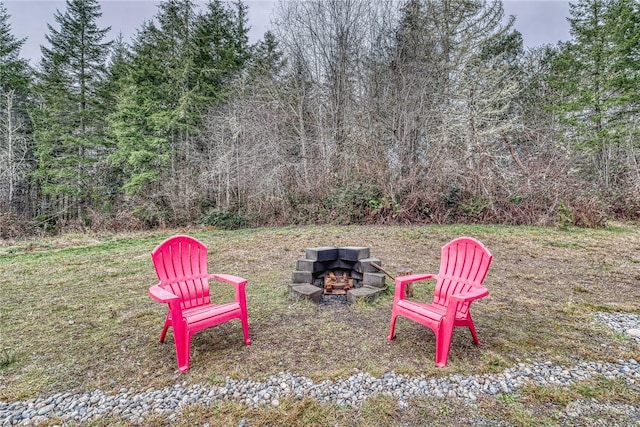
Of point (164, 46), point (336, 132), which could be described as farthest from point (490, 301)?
point (164, 46)

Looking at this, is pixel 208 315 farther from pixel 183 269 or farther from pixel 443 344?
pixel 443 344

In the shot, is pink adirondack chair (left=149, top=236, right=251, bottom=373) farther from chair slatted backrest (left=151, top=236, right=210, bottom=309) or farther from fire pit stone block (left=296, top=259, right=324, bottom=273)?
fire pit stone block (left=296, top=259, right=324, bottom=273)

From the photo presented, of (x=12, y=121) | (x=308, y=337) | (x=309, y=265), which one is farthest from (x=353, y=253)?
(x=12, y=121)

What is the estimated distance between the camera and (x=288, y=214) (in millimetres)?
9094

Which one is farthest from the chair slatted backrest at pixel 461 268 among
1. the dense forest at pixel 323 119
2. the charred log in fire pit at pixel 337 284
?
the dense forest at pixel 323 119

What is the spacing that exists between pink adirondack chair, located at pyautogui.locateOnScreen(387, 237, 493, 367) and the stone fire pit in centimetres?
83

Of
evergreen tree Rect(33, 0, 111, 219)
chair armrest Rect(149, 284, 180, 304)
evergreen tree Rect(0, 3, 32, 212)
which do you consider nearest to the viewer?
chair armrest Rect(149, 284, 180, 304)

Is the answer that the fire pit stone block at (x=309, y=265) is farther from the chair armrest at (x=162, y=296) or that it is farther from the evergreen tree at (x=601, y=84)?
the evergreen tree at (x=601, y=84)

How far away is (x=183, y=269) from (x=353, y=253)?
74.2 inches

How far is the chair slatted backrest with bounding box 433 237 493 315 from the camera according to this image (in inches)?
94.3

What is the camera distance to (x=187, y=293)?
101 inches

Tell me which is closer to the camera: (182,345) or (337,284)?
(182,345)

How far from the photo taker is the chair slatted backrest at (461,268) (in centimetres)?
239

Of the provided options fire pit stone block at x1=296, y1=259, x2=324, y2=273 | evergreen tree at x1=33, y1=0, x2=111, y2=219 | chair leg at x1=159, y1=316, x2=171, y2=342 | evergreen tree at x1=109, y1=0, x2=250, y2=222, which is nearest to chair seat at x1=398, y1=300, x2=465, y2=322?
fire pit stone block at x1=296, y1=259, x2=324, y2=273
